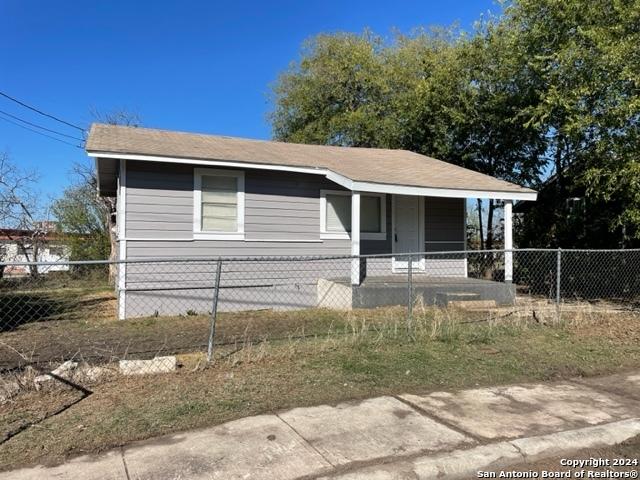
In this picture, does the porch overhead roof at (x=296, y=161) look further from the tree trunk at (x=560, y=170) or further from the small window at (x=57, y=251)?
the small window at (x=57, y=251)

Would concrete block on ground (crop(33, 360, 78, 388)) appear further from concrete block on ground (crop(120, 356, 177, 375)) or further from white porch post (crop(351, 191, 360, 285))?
white porch post (crop(351, 191, 360, 285))

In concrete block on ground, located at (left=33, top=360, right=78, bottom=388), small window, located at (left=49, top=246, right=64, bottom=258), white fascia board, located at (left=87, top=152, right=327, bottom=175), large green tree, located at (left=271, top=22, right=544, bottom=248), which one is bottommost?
concrete block on ground, located at (left=33, top=360, right=78, bottom=388)

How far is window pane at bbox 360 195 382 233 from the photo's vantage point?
43.7ft

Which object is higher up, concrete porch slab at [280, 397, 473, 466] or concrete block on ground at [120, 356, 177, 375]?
concrete block on ground at [120, 356, 177, 375]

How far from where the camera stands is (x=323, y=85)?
29.2 m

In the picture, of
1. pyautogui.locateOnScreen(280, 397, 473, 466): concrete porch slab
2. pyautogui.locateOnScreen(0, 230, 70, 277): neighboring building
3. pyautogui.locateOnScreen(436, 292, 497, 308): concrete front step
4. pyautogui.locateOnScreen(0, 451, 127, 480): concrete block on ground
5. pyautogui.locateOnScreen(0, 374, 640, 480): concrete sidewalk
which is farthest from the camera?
pyautogui.locateOnScreen(0, 230, 70, 277): neighboring building

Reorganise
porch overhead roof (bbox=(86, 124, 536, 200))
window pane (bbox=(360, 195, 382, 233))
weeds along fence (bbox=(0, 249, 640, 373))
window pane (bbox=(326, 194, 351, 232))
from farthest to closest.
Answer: window pane (bbox=(360, 195, 382, 233)), window pane (bbox=(326, 194, 351, 232)), porch overhead roof (bbox=(86, 124, 536, 200)), weeds along fence (bbox=(0, 249, 640, 373))

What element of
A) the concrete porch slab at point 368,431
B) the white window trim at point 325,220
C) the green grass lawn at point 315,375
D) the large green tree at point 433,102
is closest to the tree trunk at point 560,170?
the large green tree at point 433,102

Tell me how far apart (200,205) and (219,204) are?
420 mm

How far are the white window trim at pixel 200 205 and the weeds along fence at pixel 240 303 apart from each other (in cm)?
61

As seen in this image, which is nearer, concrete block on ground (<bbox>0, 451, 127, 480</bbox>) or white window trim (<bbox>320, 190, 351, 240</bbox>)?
concrete block on ground (<bbox>0, 451, 127, 480</bbox>)

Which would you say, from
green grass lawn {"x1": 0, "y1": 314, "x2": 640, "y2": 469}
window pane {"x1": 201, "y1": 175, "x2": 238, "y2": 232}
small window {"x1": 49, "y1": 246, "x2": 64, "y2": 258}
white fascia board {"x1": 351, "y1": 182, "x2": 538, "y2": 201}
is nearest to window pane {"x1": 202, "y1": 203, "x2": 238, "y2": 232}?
window pane {"x1": 201, "y1": 175, "x2": 238, "y2": 232}

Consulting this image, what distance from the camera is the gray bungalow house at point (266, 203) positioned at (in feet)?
35.7

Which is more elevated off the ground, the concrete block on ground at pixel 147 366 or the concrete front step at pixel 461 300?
the concrete front step at pixel 461 300
